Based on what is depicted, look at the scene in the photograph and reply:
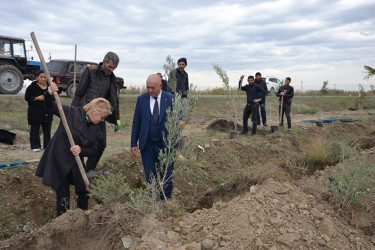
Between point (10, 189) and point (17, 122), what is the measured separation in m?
6.22

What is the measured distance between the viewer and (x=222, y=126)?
472 inches

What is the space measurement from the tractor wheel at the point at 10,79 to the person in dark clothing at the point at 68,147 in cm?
1112

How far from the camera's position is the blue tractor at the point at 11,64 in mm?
13570

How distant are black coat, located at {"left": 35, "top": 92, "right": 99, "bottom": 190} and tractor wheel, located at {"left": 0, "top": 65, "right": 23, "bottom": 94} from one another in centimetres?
1114

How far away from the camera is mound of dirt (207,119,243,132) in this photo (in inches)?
465

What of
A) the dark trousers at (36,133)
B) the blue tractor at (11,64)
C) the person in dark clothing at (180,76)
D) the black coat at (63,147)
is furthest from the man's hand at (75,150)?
the blue tractor at (11,64)

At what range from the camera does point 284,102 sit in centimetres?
1124

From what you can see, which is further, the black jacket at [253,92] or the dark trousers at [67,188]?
the black jacket at [253,92]

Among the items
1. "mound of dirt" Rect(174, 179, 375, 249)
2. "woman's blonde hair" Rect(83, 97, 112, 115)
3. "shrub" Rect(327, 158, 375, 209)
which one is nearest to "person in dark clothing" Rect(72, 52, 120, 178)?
"woman's blonde hair" Rect(83, 97, 112, 115)

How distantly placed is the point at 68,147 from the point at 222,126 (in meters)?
8.56

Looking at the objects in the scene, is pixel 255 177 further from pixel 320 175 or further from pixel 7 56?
pixel 7 56

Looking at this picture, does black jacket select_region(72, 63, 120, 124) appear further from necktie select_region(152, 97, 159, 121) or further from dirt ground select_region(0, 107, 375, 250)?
dirt ground select_region(0, 107, 375, 250)

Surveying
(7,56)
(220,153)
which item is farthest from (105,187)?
(7,56)

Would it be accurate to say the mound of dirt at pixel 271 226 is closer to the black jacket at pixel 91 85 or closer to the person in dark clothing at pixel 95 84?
the person in dark clothing at pixel 95 84
